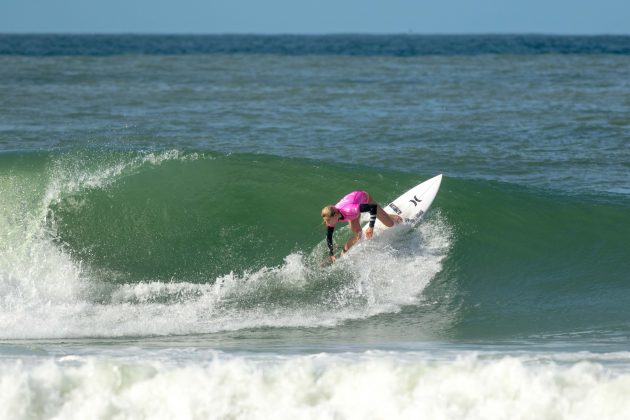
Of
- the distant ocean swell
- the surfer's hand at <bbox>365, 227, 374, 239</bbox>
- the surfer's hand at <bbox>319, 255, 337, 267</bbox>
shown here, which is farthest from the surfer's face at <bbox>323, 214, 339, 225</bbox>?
the distant ocean swell

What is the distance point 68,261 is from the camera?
12242 mm

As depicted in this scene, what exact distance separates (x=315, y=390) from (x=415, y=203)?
5.51m

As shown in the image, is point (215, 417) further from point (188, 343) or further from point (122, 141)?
point (122, 141)

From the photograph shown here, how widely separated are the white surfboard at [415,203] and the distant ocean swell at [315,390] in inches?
189

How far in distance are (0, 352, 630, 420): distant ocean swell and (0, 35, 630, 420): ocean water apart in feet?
0.05

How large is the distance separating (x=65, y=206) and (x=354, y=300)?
4681 millimetres

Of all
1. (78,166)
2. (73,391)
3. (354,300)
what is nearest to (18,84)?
(78,166)

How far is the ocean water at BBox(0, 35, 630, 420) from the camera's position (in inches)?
295

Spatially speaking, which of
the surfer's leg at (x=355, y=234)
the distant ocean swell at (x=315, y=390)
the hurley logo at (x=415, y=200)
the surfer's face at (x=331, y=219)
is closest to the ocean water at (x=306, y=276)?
the distant ocean swell at (x=315, y=390)

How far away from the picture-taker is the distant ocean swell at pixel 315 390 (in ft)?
24.0

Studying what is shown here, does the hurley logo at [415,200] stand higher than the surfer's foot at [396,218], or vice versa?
the hurley logo at [415,200]

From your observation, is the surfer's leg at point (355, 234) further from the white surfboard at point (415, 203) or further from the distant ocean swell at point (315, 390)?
the distant ocean swell at point (315, 390)

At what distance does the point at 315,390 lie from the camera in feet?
24.6

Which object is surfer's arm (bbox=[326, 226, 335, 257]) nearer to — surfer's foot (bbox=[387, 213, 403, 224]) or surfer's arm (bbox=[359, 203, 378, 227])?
surfer's arm (bbox=[359, 203, 378, 227])
